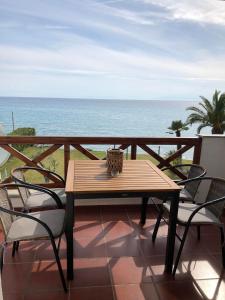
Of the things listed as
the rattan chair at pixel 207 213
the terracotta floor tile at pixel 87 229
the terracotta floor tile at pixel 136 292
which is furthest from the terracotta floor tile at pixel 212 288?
the terracotta floor tile at pixel 87 229

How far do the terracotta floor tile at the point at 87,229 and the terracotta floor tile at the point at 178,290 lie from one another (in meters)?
1.02

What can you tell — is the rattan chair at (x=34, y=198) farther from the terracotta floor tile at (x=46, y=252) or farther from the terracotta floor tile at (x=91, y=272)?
the terracotta floor tile at (x=91, y=272)

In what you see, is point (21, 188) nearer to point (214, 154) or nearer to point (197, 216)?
point (197, 216)

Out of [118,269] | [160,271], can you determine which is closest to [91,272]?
[118,269]

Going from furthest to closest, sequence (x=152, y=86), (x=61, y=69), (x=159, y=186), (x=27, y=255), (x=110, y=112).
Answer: (x=110, y=112)
(x=152, y=86)
(x=61, y=69)
(x=27, y=255)
(x=159, y=186)

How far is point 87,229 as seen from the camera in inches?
123

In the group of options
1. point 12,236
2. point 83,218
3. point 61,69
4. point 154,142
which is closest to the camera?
point 12,236

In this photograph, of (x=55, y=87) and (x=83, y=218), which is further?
(x=55, y=87)

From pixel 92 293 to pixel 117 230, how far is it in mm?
1044

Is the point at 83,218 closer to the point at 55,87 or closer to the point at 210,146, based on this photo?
the point at 210,146

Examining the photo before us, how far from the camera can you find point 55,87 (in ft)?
Result: 106

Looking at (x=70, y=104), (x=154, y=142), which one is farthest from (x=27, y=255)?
(x=70, y=104)

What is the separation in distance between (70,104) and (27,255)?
145 ft

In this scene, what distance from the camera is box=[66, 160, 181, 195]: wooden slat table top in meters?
2.21
